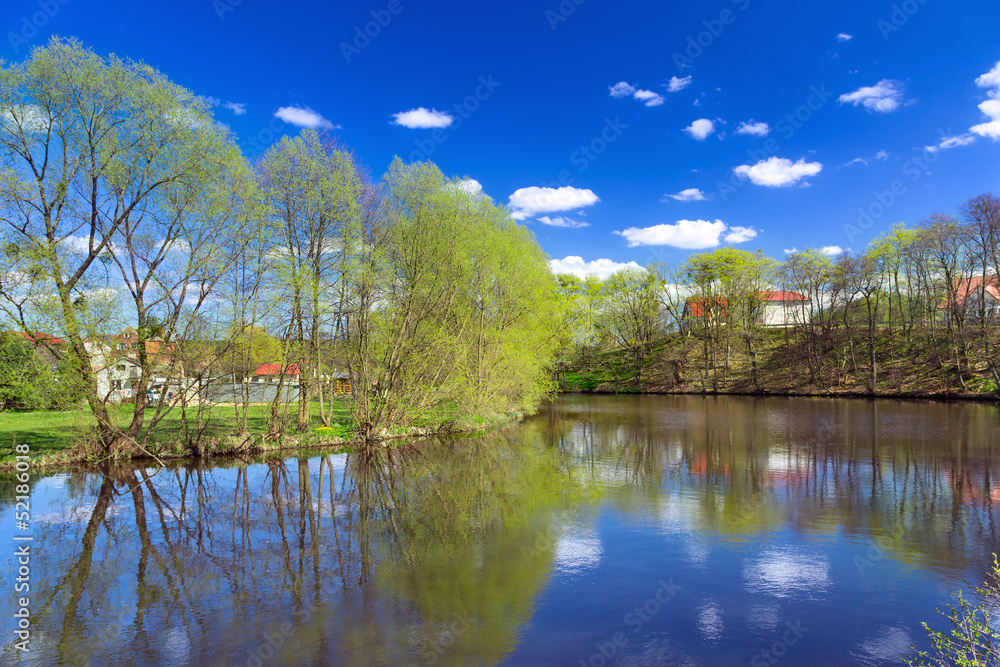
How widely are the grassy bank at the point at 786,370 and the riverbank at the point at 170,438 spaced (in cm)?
3900

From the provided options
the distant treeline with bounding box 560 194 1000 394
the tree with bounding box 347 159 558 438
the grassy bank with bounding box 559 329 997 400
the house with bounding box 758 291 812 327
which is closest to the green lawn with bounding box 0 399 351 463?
the tree with bounding box 347 159 558 438

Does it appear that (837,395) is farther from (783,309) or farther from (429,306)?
(429,306)

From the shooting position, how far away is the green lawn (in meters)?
18.4

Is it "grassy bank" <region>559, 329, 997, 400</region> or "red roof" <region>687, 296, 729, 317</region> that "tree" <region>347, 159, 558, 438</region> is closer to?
"grassy bank" <region>559, 329, 997, 400</region>

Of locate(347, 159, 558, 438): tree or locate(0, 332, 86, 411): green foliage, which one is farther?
locate(347, 159, 558, 438): tree

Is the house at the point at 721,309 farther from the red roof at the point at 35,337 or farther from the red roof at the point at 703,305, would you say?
the red roof at the point at 35,337

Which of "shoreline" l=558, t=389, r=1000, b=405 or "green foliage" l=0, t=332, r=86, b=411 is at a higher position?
"green foliage" l=0, t=332, r=86, b=411

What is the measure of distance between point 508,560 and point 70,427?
65.2 feet

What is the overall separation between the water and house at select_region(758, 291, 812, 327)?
45778 millimetres

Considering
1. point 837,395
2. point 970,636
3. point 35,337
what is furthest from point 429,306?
point 837,395

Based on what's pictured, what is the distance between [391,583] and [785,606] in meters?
6.00

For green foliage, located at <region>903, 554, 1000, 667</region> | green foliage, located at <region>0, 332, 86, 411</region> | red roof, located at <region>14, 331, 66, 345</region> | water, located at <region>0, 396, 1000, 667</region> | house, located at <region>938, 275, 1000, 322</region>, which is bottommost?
water, located at <region>0, 396, 1000, 667</region>

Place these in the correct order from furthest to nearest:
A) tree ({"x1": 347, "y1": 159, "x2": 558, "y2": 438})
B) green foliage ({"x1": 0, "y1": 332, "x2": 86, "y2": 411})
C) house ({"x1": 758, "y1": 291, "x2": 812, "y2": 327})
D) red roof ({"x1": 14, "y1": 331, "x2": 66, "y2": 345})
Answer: house ({"x1": 758, "y1": 291, "x2": 812, "y2": 327})
tree ({"x1": 347, "y1": 159, "x2": 558, "y2": 438})
red roof ({"x1": 14, "y1": 331, "x2": 66, "y2": 345})
green foliage ({"x1": 0, "y1": 332, "x2": 86, "y2": 411})

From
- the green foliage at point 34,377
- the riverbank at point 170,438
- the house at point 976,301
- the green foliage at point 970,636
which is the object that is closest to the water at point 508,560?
the green foliage at point 970,636
